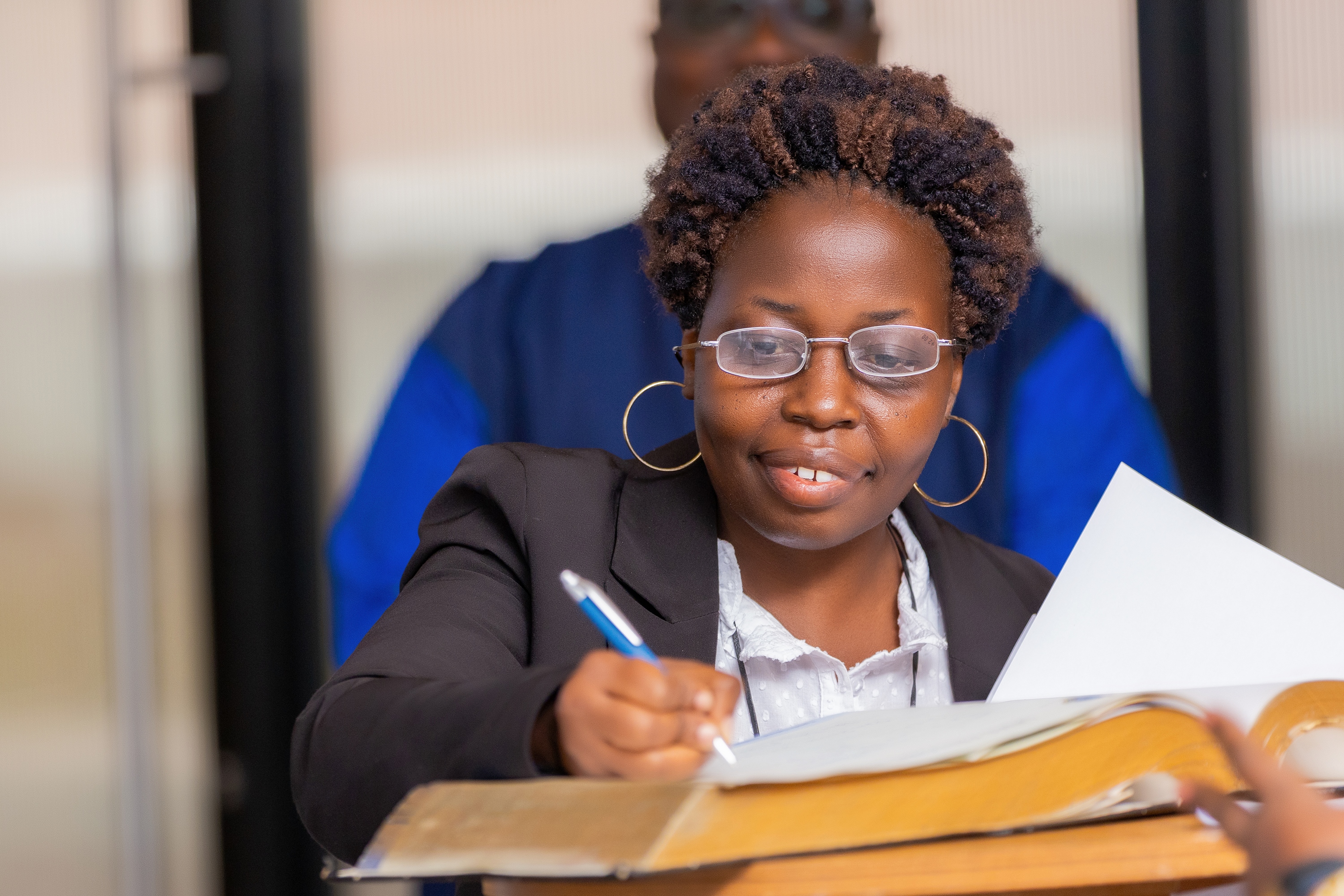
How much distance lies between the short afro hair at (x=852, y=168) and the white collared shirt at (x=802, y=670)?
0.28 meters

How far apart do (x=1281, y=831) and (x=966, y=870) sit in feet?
0.43

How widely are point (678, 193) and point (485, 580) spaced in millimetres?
390

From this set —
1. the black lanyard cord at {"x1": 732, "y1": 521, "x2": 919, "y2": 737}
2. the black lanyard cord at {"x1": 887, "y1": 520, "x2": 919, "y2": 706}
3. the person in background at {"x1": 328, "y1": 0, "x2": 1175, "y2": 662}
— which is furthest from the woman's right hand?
the person in background at {"x1": 328, "y1": 0, "x2": 1175, "y2": 662}

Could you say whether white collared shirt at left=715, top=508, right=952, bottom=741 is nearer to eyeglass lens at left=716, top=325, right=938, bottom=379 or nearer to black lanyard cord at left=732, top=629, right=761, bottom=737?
black lanyard cord at left=732, top=629, right=761, bottom=737

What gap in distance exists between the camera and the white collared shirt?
109cm

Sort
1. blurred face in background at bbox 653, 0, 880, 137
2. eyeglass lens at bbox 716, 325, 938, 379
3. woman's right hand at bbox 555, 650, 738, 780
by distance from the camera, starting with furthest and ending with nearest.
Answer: blurred face in background at bbox 653, 0, 880, 137 → eyeglass lens at bbox 716, 325, 938, 379 → woman's right hand at bbox 555, 650, 738, 780

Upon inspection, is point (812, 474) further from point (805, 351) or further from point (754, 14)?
point (754, 14)

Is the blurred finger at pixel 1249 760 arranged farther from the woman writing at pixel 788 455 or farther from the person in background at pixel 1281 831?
the woman writing at pixel 788 455

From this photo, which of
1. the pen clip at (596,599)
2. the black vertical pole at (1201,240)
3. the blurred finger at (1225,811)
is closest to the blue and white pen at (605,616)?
the pen clip at (596,599)

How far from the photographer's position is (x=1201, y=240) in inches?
70.2

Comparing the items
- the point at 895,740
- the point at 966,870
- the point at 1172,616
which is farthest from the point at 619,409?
the point at 966,870

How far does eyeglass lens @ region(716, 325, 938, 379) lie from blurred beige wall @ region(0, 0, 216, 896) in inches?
49.7

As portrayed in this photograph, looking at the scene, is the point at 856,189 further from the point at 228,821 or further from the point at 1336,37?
the point at 228,821

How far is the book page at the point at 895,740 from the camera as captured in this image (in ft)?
1.94
